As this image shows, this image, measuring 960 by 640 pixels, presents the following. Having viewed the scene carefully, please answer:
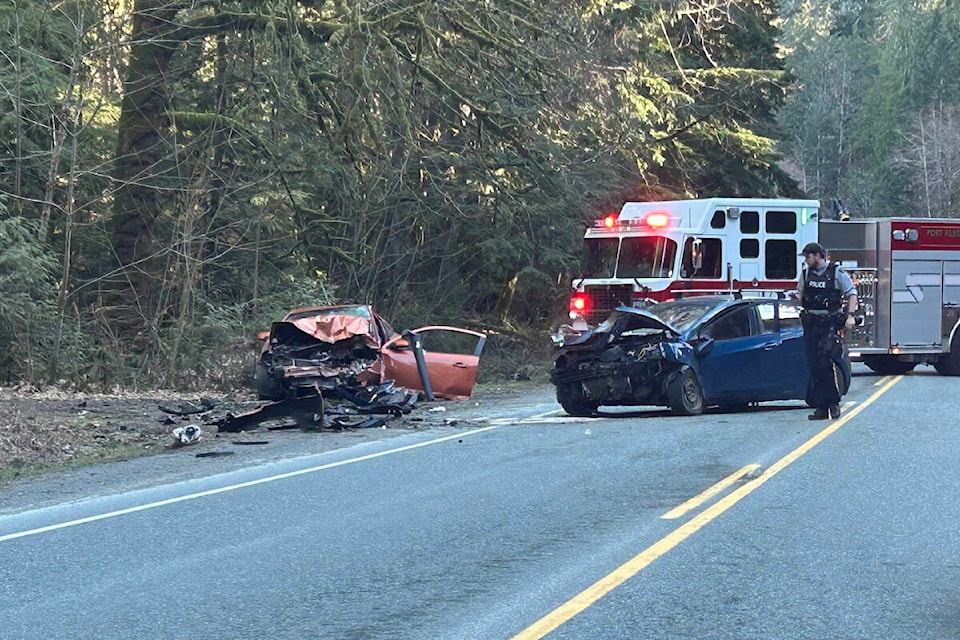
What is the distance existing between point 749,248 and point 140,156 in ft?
36.5

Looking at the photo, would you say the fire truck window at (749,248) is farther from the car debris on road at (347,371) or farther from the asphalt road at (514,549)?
the asphalt road at (514,549)

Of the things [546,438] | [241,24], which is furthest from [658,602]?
[241,24]

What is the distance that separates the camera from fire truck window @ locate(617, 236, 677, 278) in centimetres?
2469

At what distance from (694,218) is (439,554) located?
58.0 ft

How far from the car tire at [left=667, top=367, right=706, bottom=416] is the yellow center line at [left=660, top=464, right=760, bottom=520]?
4575 millimetres

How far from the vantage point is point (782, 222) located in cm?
2572

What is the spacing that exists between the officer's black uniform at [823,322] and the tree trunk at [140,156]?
1323cm

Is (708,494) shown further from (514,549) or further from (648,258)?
(648,258)

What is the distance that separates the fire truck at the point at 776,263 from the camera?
24766mm

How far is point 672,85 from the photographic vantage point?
34.2 m

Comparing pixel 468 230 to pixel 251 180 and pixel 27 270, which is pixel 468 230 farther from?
pixel 27 270

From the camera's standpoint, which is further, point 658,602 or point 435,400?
point 435,400

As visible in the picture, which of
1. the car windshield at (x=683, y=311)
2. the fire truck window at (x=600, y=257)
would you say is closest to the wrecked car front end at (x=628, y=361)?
the car windshield at (x=683, y=311)

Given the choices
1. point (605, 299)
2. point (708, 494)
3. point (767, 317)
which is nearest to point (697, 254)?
point (605, 299)
